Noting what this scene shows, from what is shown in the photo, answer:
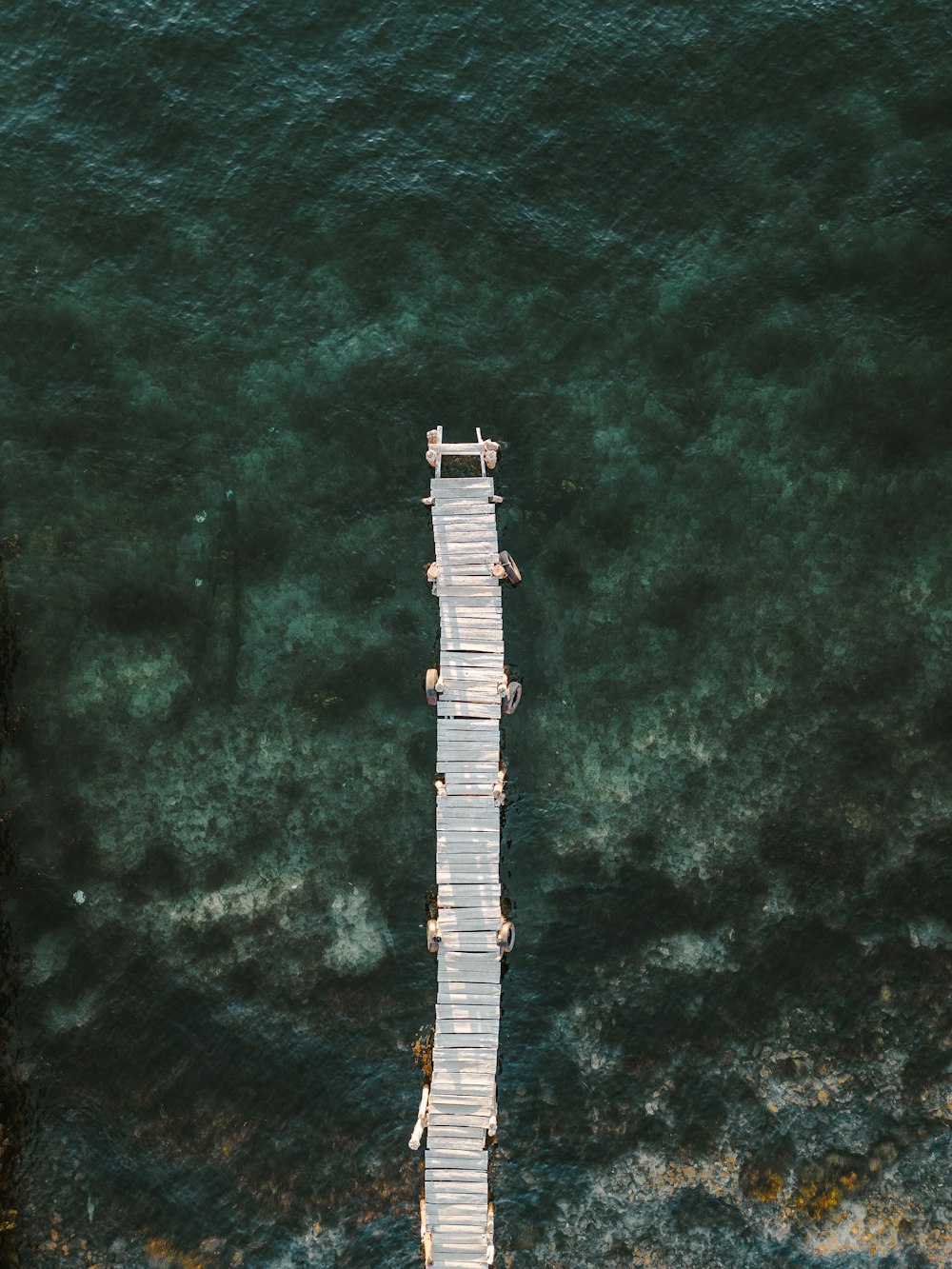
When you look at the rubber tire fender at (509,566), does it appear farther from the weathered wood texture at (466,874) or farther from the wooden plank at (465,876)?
the wooden plank at (465,876)

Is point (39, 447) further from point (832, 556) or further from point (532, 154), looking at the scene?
point (832, 556)

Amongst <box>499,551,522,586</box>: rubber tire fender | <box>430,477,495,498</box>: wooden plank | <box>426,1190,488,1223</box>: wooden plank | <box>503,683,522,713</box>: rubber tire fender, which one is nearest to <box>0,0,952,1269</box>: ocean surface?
<box>503,683,522,713</box>: rubber tire fender

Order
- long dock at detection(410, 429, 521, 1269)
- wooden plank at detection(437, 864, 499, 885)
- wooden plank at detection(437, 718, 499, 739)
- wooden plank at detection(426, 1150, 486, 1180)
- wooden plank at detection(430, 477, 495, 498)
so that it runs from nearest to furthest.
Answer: long dock at detection(410, 429, 521, 1269)
wooden plank at detection(426, 1150, 486, 1180)
wooden plank at detection(437, 864, 499, 885)
wooden plank at detection(437, 718, 499, 739)
wooden plank at detection(430, 477, 495, 498)

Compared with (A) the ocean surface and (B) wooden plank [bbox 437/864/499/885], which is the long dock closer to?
(B) wooden plank [bbox 437/864/499/885]

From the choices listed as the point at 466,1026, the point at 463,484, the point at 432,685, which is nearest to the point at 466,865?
the point at 466,1026

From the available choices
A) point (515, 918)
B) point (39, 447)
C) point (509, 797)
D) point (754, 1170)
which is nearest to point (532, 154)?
point (39, 447)
